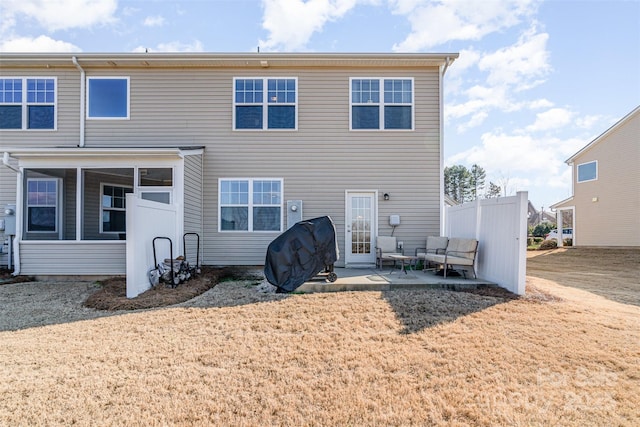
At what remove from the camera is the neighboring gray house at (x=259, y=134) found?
872cm

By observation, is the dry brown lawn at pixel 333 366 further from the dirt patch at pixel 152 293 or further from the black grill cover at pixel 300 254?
the black grill cover at pixel 300 254

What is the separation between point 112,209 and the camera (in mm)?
9430

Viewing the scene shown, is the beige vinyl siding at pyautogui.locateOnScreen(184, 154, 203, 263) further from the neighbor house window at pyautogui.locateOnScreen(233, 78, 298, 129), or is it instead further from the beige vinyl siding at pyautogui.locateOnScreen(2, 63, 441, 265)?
the neighbor house window at pyautogui.locateOnScreen(233, 78, 298, 129)

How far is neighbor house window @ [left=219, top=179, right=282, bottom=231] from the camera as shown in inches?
343

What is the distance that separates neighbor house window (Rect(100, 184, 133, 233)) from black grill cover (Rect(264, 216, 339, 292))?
18.0 ft

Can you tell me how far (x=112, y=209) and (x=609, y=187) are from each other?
827 inches

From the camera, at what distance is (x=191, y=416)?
2410 mm

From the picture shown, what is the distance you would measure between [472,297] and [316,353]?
325 cm

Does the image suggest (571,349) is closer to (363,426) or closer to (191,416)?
(363,426)

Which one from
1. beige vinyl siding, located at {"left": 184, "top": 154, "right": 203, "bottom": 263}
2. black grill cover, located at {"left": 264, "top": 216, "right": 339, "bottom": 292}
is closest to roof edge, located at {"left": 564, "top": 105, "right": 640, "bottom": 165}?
black grill cover, located at {"left": 264, "top": 216, "right": 339, "bottom": 292}

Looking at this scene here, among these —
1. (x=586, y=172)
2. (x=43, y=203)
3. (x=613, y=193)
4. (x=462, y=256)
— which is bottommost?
(x=462, y=256)

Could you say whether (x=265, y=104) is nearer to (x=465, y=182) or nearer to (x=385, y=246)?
(x=385, y=246)

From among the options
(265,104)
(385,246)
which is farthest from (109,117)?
(385,246)

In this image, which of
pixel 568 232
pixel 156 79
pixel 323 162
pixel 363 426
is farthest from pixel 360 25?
pixel 568 232
